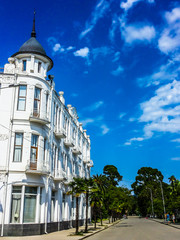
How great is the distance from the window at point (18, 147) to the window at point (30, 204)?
2.62m

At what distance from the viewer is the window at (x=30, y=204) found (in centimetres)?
2144

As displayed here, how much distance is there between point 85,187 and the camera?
1006 inches

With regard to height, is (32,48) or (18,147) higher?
(32,48)

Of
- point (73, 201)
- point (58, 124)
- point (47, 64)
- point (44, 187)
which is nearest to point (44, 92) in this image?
point (47, 64)

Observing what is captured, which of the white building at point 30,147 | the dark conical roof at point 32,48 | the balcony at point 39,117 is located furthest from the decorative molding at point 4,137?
the dark conical roof at point 32,48

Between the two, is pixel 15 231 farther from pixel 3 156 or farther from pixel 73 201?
pixel 73 201

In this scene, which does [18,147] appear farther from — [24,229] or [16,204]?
[24,229]

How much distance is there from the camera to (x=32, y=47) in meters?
26.1

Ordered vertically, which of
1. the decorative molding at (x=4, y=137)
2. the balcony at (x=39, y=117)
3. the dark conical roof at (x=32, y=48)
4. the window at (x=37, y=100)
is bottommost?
the decorative molding at (x=4, y=137)

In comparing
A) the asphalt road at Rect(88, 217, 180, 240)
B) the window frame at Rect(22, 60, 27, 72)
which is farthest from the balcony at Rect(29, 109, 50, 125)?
the asphalt road at Rect(88, 217, 180, 240)

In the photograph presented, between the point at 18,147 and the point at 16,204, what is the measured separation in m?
4.65

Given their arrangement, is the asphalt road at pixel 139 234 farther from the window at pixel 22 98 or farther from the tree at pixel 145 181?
the tree at pixel 145 181

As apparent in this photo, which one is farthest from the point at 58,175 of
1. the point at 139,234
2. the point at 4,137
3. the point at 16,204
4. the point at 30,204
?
the point at 139,234

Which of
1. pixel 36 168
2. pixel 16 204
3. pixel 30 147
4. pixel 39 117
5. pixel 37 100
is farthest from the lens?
pixel 37 100
